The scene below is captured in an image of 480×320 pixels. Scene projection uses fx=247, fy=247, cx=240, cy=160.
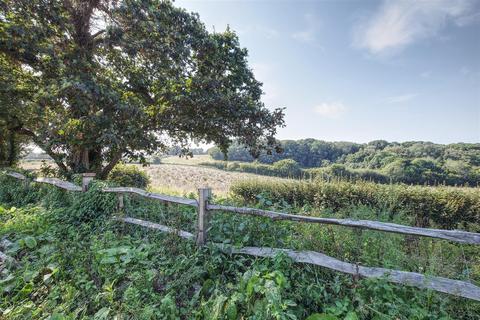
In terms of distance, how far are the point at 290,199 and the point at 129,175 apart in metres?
10.7

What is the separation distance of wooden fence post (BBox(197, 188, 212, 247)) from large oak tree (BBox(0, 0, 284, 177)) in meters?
5.71

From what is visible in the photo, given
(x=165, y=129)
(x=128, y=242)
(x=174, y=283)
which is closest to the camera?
Answer: (x=174, y=283)

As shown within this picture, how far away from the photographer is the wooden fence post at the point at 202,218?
3.90 metres

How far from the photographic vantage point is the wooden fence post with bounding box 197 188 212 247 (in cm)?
390

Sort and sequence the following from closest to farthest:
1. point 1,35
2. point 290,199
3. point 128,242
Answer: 1. point 128,242
2. point 1,35
3. point 290,199

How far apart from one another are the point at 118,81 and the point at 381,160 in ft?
203

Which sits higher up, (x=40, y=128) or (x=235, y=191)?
(x=40, y=128)

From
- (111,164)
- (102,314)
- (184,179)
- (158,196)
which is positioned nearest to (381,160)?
(184,179)

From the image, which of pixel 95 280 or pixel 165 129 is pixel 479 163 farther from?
pixel 95 280

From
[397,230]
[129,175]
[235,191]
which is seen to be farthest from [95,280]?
[129,175]

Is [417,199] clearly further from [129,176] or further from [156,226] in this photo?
[129,176]

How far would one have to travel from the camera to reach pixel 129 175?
1661 centimetres

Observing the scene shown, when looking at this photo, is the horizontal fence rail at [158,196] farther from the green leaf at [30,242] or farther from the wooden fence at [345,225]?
the green leaf at [30,242]

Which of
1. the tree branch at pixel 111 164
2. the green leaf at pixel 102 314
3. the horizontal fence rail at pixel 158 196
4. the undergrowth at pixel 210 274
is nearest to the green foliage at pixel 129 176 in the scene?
the tree branch at pixel 111 164
